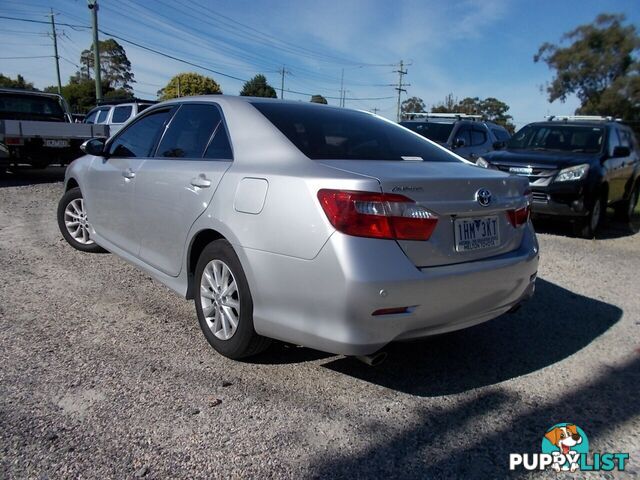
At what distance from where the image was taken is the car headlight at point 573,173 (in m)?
6.98

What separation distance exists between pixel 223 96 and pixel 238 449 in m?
2.32

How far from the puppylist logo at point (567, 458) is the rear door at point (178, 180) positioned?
2.15 metres

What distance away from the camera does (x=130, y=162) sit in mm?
4012

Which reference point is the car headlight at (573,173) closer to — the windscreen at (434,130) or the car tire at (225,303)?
the windscreen at (434,130)

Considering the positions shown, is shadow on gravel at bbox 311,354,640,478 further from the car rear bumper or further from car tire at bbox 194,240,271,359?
car tire at bbox 194,240,271,359

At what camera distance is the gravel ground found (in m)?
2.18

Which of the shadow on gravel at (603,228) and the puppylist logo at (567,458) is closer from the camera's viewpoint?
the puppylist logo at (567,458)

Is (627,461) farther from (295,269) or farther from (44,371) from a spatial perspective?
(44,371)

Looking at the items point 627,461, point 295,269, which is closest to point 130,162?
point 295,269

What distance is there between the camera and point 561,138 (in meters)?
8.20

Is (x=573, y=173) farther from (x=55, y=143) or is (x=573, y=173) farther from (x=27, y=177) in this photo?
(x=27, y=177)

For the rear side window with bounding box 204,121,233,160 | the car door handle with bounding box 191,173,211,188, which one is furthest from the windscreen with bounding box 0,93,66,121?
the car door handle with bounding box 191,173,211,188

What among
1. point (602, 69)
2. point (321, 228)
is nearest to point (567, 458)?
point (321, 228)

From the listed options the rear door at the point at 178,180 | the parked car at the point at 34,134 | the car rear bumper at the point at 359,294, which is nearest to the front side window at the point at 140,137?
the rear door at the point at 178,180
